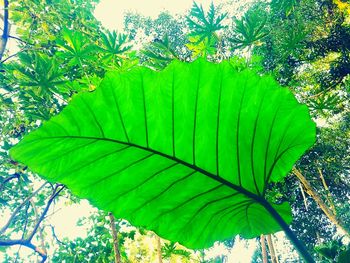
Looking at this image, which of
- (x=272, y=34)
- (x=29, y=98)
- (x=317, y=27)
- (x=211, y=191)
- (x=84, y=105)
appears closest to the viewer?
(x=84, y=105)

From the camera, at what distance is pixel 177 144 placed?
660 mm

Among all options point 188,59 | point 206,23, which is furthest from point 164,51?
point 188,59

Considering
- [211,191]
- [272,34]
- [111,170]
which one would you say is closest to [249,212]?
[211,191]

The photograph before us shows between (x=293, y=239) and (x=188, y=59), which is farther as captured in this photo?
(x=188, y=59)

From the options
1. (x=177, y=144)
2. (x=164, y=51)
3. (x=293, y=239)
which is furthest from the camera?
(x=164, y=51)

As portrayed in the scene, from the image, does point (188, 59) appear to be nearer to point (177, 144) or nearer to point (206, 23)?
point (206, 23)

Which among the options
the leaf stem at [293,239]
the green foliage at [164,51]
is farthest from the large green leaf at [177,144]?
the green foliage at [164,51]

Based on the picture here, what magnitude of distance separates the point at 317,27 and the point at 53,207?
814 centimetres

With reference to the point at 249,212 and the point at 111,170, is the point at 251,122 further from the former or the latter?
the point at 111,170

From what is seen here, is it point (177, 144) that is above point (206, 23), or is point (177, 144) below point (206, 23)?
below

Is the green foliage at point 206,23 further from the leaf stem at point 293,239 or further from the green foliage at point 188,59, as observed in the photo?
the leaf stem at point 293,239

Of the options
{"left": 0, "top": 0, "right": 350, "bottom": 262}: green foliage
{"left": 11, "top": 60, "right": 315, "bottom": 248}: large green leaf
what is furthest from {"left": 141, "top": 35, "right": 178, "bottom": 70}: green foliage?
{"left": 11, "top": 60, "right": 315, "bottom": 248}: large green leaf

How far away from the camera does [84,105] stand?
23.0 inches

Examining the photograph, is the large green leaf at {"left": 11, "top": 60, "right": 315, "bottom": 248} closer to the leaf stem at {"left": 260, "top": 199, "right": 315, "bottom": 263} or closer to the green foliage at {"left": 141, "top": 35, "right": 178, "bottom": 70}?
the leaf stem at {"left": 260, "top": 199, "right": 315, "bottom": 263}
